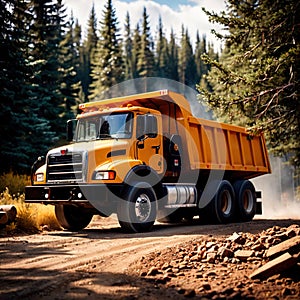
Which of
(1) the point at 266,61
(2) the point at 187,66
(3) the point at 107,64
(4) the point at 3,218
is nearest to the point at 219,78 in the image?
(1) the point at 266,61

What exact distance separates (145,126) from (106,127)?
106cm

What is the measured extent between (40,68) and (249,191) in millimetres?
15677

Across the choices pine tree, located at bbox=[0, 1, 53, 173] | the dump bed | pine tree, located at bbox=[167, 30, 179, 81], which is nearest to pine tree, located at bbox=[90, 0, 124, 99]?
pine tree, located at bbox=[0, 1, 53, 173]

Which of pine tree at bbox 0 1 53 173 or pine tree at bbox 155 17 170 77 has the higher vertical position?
pine tree at bbox 155 17 170 77

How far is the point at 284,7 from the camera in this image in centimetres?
1105

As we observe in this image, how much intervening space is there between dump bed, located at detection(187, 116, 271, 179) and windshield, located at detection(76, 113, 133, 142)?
7.29 feet

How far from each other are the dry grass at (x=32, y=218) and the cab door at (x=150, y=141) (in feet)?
10.7

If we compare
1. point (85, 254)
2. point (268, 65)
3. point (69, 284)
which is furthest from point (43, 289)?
point (268, 65)

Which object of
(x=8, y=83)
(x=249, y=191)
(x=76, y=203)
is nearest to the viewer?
(x=76, y=203)

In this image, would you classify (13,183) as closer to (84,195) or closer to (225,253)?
(84,195)

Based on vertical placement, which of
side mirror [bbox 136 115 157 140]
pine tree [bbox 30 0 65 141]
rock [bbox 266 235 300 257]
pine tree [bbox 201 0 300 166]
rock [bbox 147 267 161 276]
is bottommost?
rock [bbox 147 267 161 276]

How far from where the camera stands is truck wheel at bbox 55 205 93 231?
11.2 metres

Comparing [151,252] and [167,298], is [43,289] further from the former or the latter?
[151,252]

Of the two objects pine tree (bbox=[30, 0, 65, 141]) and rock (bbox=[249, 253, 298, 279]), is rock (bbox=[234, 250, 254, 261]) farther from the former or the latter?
pine tree (bbox=[30, 0, 65, 141])
